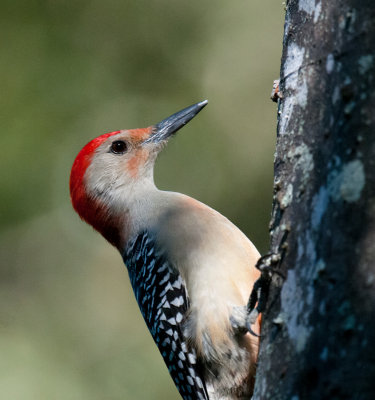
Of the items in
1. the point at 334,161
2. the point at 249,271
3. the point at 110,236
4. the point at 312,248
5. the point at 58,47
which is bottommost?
the point at 312,248

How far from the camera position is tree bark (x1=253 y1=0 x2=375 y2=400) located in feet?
7.27

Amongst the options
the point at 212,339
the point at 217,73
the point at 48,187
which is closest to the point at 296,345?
the point at 212,339

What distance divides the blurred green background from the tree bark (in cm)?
475

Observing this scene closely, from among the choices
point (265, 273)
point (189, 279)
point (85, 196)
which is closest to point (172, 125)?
point (85, 196)

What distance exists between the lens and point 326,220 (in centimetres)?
242

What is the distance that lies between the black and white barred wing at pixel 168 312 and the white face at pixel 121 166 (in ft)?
2.37

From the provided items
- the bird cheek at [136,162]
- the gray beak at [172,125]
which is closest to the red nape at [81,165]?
the bird cheek at [136,162]

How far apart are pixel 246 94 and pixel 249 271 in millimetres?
5101

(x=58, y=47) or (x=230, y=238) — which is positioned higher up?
(x=58, y=47)

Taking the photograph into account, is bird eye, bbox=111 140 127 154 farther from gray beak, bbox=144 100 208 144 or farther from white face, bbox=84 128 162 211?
gray beak, bbox=144 100 208 144

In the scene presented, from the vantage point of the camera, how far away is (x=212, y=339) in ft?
12.3

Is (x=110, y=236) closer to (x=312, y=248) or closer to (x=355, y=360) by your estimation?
(x=312, y=248)

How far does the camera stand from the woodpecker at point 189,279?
147 inches

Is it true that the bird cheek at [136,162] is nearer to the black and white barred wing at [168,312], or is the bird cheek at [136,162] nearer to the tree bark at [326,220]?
the black and white barred wing at [168,312]
